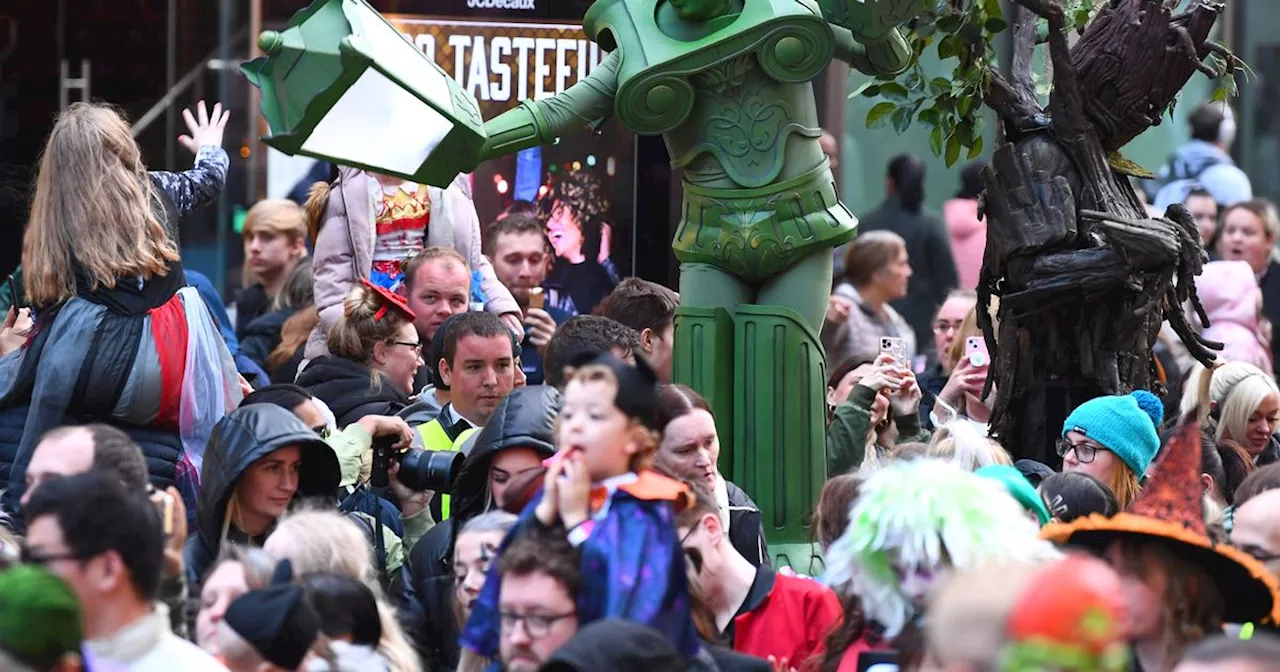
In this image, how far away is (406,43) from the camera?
6.22 meters

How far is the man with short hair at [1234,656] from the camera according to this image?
144 inches

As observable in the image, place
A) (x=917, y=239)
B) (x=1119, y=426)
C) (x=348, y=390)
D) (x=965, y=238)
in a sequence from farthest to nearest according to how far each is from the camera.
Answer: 1. (x=965, y=238)
2. (x=917, y=239)
3. (x=348, y=390)
4. (x=1119, y=426)

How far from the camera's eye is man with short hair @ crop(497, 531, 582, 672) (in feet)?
14.2

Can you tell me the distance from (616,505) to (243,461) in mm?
1640

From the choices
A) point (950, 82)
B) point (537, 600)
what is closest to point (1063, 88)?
point (950, 82)

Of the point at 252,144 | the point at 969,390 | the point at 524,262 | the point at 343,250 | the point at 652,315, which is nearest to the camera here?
the point at 652,315

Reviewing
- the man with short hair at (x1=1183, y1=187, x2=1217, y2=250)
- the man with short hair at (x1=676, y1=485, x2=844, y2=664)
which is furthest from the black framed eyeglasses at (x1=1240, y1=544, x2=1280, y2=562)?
the man with short hair at (x1=1183, y1=187, x2=1217, y2=250)

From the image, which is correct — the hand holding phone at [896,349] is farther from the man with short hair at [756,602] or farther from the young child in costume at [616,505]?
the young child in costume at [616,505]

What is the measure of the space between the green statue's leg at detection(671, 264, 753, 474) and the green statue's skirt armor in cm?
5

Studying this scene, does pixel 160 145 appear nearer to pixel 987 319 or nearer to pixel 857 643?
pixel 987 319

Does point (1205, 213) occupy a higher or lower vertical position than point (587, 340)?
higher

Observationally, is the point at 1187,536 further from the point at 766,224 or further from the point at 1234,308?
the point at 1234,308

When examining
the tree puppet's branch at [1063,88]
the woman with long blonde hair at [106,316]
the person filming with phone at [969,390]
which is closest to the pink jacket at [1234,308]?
the person filming with phone at [969,390]

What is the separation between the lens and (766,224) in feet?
21.7
